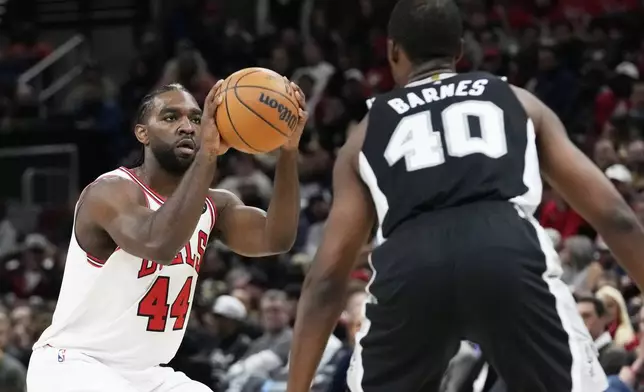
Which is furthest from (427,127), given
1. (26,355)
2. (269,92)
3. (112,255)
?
(26,355)

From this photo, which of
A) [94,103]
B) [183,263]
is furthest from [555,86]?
[183,263]

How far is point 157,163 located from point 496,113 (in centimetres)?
191

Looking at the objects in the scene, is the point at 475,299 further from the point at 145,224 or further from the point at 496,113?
the point at 145,224

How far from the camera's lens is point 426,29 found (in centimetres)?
405

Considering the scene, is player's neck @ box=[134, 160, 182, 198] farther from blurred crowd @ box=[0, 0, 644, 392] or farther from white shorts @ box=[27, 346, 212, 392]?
blurred crowd @ box=[0, 0, 644, 392]

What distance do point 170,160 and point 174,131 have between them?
0.13 meters

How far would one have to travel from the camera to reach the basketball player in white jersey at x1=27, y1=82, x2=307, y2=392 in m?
4.79

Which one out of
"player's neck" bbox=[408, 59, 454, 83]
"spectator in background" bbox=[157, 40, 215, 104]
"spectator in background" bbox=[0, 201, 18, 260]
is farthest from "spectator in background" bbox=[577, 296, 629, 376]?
"spectator in background" bbox=[0, 201, 18, 260]

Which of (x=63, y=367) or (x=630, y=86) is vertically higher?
(x=63, y=367)

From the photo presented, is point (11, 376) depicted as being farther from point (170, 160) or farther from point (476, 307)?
point (476, 307)

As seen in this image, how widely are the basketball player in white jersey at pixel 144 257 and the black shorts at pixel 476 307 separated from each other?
1177mm

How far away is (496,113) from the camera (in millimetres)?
3926

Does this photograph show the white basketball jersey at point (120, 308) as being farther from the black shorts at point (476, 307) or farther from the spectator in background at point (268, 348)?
the spectator in background at point (268, 348)

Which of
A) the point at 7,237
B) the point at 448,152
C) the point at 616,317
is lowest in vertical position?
the point at 7,237
